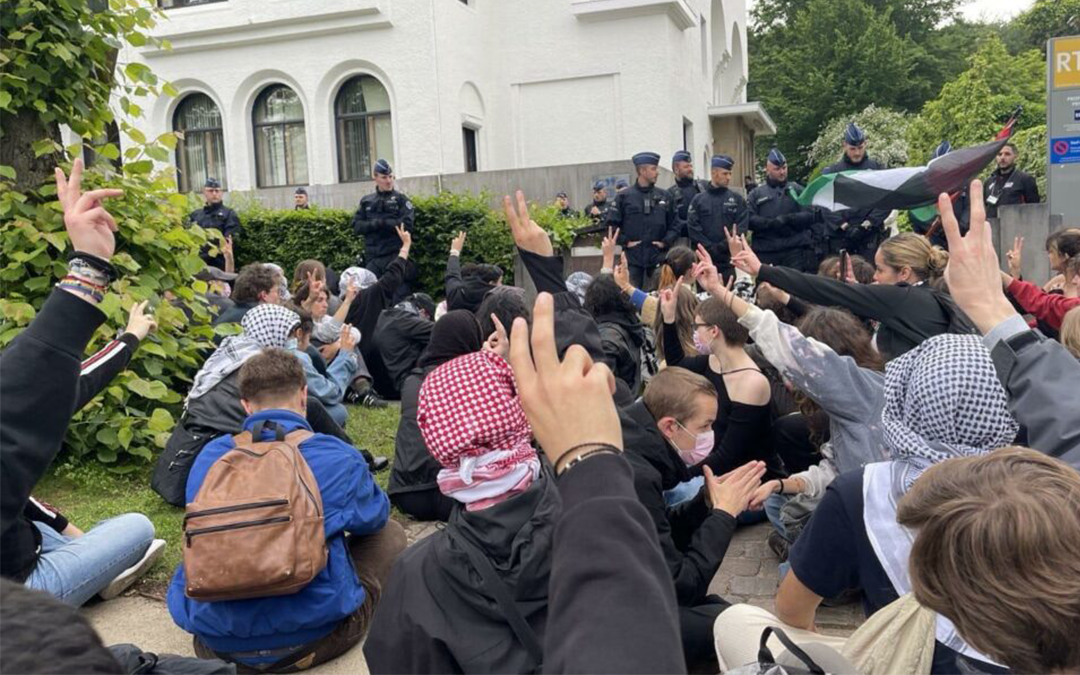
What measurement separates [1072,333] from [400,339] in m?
5.48

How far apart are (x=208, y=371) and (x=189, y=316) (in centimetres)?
212

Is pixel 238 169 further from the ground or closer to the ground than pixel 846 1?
closer to the ground

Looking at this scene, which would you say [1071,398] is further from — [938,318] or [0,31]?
[0,31]

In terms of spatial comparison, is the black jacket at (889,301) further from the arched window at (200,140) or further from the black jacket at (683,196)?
the arched window at (200,140)

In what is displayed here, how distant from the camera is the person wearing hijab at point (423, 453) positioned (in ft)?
14.8

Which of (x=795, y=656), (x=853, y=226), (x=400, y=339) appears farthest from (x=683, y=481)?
(x=853, y=226)

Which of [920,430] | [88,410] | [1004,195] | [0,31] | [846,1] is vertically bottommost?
[88,410]

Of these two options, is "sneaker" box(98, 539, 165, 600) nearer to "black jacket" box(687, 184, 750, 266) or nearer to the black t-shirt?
the black t-shirt

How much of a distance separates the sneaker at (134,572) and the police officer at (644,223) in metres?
8.06

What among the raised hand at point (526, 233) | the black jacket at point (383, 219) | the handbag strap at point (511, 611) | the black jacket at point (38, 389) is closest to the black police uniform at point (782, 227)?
the black jacket at point (383, 219)

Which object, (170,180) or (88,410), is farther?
(170,180)

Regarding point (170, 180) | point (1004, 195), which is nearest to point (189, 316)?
point (170, 180)

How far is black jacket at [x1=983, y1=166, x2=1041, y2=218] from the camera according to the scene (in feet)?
41.5

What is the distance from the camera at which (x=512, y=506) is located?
2170mm
